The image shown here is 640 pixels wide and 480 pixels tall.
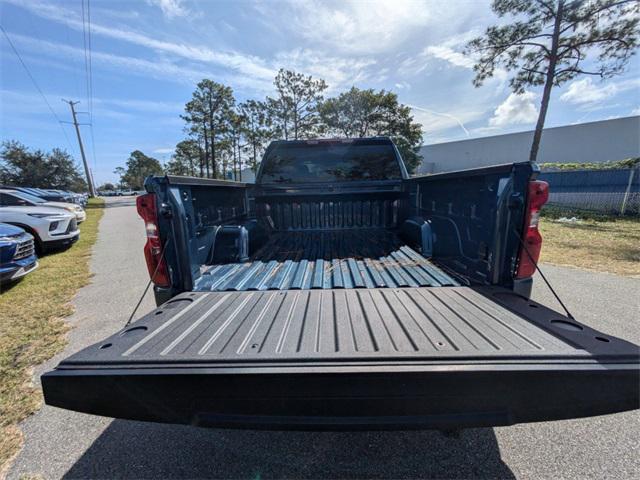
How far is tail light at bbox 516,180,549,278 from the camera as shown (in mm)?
2006

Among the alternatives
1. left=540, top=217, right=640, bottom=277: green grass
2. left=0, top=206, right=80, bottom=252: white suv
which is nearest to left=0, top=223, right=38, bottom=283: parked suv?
left=0, top=206, right=80, bottom=252: white suv

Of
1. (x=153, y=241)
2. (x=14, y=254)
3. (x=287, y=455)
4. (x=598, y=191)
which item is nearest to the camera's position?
(x=287, y=455)

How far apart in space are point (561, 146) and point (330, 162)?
36753 mm

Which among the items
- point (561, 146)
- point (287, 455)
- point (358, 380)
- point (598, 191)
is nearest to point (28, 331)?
point (287, 455)

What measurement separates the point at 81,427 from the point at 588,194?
2022 cm

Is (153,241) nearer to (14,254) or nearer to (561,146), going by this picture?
(14,254)

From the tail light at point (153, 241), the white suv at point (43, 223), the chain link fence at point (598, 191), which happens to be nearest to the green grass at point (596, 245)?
the chain link fence at point (598, 191)

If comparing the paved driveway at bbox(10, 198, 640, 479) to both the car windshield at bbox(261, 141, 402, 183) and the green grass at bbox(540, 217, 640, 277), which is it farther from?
the green grass at bbox(540, 217, 640, 277)

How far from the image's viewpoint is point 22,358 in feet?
10.1

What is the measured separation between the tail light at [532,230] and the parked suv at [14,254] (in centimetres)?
735

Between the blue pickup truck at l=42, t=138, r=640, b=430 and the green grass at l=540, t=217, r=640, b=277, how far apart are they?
5.45 metres

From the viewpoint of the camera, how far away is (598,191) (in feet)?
47.8

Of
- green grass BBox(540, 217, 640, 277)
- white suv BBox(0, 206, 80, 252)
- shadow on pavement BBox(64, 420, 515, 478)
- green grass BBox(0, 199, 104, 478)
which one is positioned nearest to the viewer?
shadow on pavement BBox(64, 420, 515, 478)

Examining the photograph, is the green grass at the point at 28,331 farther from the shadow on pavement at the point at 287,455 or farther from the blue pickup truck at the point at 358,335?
the blue pickup truck at the point at 358,335
